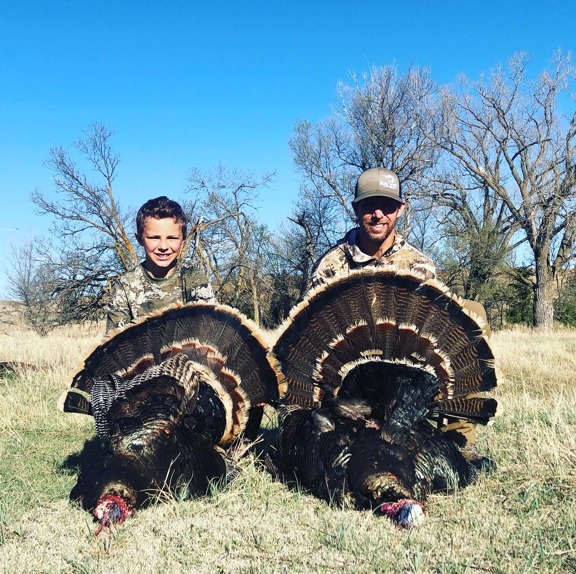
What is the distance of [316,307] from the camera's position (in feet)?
10.8

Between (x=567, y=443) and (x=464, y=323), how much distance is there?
1022 mm

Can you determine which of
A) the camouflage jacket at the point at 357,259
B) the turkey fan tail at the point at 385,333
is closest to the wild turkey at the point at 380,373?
the turkey fan tail at the point at 385,333

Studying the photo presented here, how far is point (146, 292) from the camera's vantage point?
4250mm

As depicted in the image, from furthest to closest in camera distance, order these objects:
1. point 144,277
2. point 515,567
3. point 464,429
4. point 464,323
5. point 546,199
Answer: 1. point 546,199
2. point 144,277
3. point 464,429
4. point 464,323
5. point 515,567

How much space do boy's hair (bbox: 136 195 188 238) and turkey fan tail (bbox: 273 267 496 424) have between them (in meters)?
1.23

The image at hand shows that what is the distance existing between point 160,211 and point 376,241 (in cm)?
152

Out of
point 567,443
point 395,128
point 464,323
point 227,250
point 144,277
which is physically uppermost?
point 395,128

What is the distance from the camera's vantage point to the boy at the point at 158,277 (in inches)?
158

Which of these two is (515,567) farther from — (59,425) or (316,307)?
(59,425)

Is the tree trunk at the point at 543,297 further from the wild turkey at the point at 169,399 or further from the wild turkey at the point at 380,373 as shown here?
the wild turkey at the point at 169,399

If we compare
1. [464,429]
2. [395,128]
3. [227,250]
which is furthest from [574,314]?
[464,429]

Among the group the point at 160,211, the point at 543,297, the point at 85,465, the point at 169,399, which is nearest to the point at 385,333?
the point at 169,399

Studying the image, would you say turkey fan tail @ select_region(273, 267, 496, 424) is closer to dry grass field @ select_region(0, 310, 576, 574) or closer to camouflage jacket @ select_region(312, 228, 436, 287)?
dry grass field @ select_region(0, 310, 576, 574)

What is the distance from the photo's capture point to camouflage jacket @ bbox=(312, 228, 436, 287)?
421 cm
